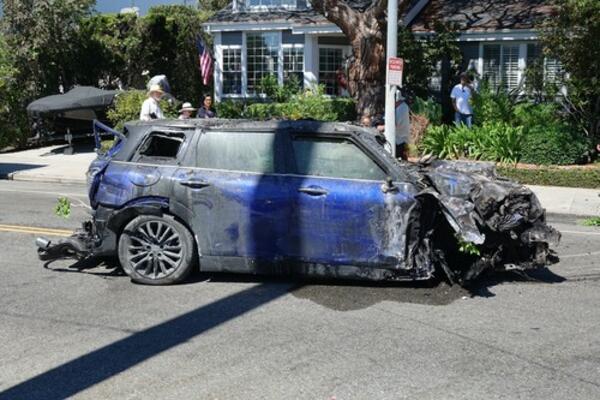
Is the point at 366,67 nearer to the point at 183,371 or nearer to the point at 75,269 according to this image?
the point at 75,269

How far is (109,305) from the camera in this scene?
6680 mm

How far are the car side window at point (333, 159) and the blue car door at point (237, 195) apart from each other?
225 mm

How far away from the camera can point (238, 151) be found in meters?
7.29

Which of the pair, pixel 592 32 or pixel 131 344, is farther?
pixel 592 32

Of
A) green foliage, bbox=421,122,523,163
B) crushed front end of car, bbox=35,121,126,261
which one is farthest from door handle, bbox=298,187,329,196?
green foliage, bbox=421,122,523,163

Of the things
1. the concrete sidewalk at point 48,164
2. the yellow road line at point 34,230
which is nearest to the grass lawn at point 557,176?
the yellow road line at point 34,230

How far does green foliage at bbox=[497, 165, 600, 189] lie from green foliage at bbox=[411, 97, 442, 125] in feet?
16.0

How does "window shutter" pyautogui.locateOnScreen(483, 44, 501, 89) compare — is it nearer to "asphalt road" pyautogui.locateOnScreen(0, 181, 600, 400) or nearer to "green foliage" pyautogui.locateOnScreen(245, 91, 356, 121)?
"green foliage" pyautogui.locateOnScreen(245, 91, 356, 121)

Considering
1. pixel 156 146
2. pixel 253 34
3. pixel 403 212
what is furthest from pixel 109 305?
pixel 253 34

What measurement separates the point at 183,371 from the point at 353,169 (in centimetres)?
269

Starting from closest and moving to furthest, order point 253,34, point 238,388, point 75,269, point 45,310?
1. point 238,388
2. point 45,310
3. point 75,269
4. point 253,34

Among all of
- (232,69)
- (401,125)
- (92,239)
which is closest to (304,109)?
(401,125)

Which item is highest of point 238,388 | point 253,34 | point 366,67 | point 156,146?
point 253,34

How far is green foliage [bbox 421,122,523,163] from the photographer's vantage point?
16.4 metres
